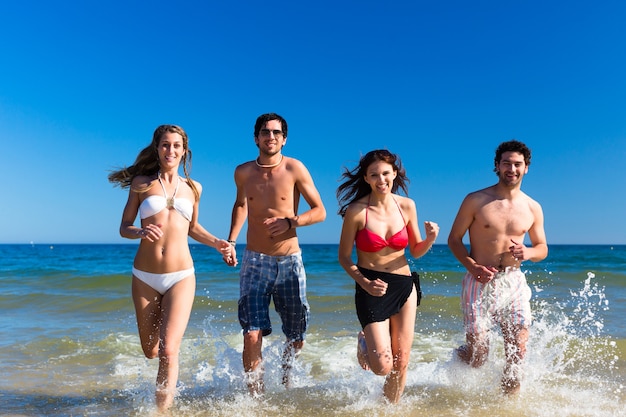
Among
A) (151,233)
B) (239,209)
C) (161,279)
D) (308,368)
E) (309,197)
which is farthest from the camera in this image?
(308,368)

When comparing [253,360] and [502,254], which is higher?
[502,254]

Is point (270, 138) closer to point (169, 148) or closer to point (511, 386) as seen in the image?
point (169, 148)

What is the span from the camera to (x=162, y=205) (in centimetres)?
499

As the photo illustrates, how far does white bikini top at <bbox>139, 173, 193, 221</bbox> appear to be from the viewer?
195 inches

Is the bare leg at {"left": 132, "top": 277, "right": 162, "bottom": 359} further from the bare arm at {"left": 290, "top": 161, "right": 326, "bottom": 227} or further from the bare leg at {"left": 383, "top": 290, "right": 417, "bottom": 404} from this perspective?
the bare leg at {"left": 383, "top": 290, "right": 417, "bottom": 404}

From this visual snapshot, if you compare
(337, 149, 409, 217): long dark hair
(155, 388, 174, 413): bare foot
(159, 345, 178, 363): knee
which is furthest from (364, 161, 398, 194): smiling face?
(155, 388, 174, 413): bare foot

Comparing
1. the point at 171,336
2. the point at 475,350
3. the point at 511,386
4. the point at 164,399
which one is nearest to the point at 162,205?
the point at 171,336

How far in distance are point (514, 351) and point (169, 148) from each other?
140 inches

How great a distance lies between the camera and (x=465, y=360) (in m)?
5.56

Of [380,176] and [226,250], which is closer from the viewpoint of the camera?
[380,176]

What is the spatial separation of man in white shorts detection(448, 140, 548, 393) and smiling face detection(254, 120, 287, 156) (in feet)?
5.99

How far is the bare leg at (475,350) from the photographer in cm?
536

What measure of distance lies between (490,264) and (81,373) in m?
5.13

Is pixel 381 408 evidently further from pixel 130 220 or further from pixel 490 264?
pixel 130 220
